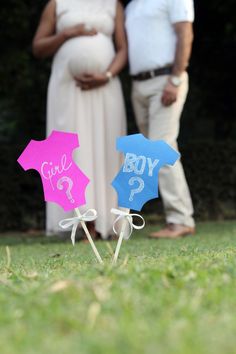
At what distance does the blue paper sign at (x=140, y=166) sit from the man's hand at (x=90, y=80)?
2.54m

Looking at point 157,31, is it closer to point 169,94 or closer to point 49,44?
point 169,94

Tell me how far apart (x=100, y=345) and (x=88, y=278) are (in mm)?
770

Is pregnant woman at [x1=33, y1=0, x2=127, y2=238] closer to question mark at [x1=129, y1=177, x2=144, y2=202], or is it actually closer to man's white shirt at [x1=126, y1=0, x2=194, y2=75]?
man's white shirt at [x1=126, y1=0, x2=194, y2=75]

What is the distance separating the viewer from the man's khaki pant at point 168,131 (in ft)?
Answer: 17.9

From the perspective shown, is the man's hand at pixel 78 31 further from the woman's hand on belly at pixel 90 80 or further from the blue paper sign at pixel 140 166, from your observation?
the blue paper sign at pixel 140 166

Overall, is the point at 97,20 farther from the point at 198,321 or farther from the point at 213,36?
the point at 198,321

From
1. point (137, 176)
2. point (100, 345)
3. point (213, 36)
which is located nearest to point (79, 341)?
point (100, 345)

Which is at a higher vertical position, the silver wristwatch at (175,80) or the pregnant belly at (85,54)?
the pregnant belly at (85,54)

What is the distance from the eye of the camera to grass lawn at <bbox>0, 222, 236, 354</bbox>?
4.67ft

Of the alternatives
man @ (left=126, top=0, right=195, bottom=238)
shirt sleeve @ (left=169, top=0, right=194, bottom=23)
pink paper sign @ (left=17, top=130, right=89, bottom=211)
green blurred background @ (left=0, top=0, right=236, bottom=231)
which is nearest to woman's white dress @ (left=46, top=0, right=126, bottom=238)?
man @ (left=126, top=0, right=195, bottom=238)

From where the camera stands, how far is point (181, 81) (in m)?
5.41

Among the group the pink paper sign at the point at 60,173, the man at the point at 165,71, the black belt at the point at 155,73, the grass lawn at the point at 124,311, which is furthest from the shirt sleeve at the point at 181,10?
the grass lawn at the point at 124,311

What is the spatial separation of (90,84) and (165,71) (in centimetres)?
52

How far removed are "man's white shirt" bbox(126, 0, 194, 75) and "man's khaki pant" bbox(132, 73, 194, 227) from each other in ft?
0.42
